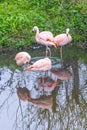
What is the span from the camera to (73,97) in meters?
7.99

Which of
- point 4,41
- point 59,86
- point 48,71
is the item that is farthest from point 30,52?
point 59,86

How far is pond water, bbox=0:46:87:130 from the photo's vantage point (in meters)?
6.96

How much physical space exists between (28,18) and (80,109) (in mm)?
4931

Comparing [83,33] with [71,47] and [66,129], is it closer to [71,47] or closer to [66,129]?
[71,47]

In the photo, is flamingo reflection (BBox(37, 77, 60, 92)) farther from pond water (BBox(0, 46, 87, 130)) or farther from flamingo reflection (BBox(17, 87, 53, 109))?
flamingo reflection (BBox(17, 87, 53, 109))

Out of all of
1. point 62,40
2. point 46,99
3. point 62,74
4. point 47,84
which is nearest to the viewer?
point 46,99

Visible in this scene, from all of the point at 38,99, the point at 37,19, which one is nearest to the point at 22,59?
the point at 38,99

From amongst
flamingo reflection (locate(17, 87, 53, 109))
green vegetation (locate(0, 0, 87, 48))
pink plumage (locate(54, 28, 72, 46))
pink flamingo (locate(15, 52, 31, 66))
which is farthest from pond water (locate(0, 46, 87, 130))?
green vegetation (locate(0, 0, 87, 48))

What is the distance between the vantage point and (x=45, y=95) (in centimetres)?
813

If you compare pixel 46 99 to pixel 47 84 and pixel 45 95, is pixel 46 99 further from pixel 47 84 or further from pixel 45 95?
pixel 47 84

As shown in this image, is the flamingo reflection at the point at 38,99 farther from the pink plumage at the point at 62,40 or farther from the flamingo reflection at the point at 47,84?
the pink plumage at the point at 62,40

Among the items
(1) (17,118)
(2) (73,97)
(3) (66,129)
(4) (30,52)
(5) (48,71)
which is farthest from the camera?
(4) (30,52)

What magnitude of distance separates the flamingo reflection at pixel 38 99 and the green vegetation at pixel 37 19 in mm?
2798

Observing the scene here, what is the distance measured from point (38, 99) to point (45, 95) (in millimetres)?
240
